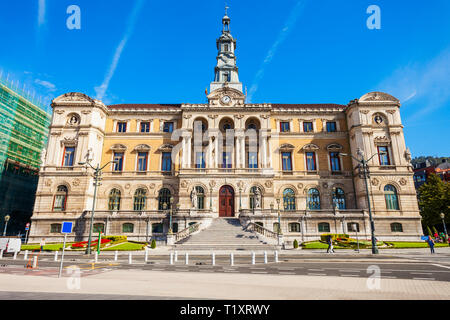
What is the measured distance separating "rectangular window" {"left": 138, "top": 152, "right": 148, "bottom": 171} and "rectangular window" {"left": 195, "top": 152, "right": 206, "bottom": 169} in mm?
8742

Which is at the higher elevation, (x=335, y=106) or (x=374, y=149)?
(x=335, y=106)

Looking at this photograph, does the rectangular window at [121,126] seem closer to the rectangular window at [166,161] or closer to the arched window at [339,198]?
the rectangular window at [166,161]

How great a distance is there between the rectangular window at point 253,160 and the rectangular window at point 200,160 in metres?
7.58

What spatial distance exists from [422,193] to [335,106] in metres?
24.9

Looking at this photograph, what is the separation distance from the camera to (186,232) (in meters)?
32.7

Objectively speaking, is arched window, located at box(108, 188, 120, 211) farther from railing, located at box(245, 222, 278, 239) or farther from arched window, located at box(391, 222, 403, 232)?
arched window, located at box(391, 222, 403, 232)

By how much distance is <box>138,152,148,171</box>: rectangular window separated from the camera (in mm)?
43875

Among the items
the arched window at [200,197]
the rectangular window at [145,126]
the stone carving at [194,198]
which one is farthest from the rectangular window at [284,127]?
the rectangular window at [145,126]

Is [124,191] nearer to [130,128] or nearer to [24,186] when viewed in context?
[130,128]

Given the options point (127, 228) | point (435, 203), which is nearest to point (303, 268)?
point (127, 228)

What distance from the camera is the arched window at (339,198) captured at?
41828 mm

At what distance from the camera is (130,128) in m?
45.6

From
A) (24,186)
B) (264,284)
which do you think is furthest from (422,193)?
(24,186)

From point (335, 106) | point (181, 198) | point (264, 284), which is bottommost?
point (264, 284)
